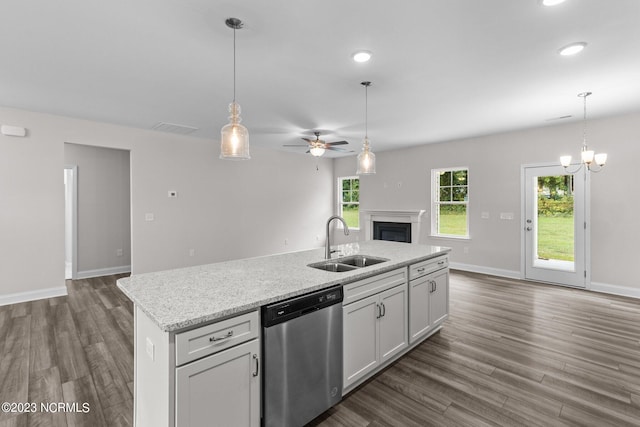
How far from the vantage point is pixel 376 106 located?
13.2 ft

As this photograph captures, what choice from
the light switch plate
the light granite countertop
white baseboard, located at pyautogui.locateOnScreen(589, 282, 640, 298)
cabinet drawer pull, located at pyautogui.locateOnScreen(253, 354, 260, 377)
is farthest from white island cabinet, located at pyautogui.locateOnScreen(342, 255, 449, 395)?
white baseboard, located at pyautogui.locateOnScreen(589, 282, 640, 298)

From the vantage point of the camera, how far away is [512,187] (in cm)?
A: 551

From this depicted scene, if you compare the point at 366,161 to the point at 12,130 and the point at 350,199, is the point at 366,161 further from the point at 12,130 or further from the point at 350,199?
the point at 350,199

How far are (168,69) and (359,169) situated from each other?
86.7 inches

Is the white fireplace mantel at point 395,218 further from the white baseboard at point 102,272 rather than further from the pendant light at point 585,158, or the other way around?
the white baseboard at point 102,272

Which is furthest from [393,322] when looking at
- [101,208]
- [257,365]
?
[101,208]

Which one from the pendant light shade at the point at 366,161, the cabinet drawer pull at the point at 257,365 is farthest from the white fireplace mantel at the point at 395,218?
the cabinet drawer pull at the point at 257,365

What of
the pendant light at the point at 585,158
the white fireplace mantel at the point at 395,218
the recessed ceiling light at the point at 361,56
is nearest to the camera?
the recessed ceiling light at the point at 361,56

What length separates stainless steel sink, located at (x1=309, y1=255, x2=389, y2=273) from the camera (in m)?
2.66

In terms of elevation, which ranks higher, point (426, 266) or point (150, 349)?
point (426, 266)

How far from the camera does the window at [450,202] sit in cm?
622

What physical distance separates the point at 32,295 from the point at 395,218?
659 cm

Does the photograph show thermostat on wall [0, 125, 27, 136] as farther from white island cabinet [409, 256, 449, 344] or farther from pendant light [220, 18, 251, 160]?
white island cabinet [409, 256, 449, 344]

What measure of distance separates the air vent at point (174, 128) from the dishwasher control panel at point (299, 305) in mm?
4276
